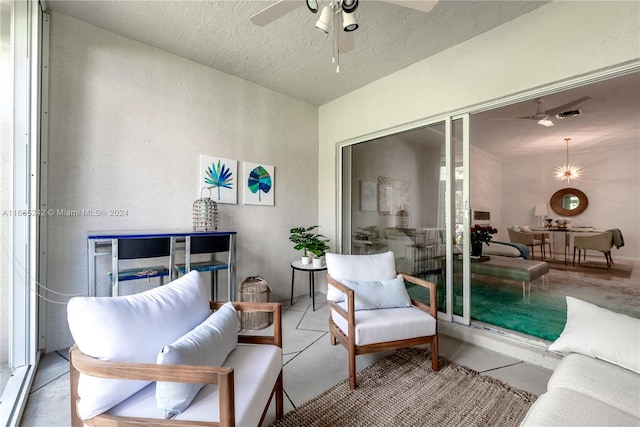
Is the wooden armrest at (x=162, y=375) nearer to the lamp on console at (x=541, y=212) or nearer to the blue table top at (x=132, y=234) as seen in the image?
the blue table top at (x=132, y=234)

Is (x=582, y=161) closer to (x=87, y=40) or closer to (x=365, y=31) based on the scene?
(x=365, y=31)

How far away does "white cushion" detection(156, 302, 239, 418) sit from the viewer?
93 centimetres

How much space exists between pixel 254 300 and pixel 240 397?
1732 millimetres

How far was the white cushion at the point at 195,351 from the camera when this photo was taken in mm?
926

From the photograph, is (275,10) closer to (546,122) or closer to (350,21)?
(350,21)

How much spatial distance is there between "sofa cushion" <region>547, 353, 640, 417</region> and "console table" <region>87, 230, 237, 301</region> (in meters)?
2.45

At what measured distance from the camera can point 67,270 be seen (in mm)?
2176

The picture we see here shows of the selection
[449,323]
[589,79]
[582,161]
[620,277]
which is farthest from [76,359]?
[582,161]

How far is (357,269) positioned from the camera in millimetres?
2285

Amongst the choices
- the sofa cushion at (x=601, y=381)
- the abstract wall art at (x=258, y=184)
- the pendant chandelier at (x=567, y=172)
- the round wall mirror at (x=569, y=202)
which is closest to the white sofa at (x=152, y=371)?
the sofa cushion at (x=601, y=381)

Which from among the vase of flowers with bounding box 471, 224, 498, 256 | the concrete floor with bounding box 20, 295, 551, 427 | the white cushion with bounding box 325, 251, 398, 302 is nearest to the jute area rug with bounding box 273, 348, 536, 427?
the concrete floor with bounding box 20, 295, 551, 427

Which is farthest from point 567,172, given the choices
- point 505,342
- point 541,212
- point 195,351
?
point 195,351

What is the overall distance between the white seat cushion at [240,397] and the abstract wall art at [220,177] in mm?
1976

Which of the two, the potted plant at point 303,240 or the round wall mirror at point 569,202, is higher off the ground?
the round wall mirror at point 569,202
